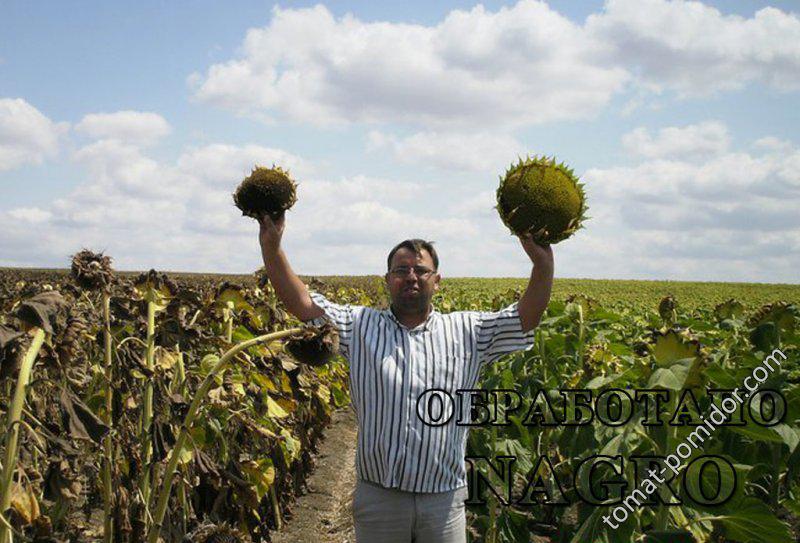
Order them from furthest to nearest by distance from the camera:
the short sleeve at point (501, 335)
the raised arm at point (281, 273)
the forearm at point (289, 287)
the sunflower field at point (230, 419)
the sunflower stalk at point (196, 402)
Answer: the short sleeve at point (501, 335) → the forearm at point (289, 287) → the raised arm at point (281, 273) → the sunflower field at point (230, 419) → the sunflower stalk at point (196, 402)

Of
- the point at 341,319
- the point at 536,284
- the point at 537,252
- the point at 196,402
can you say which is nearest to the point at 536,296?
the point at 536,284

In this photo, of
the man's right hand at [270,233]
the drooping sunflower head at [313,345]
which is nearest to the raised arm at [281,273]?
the man's right hand at [270,233]

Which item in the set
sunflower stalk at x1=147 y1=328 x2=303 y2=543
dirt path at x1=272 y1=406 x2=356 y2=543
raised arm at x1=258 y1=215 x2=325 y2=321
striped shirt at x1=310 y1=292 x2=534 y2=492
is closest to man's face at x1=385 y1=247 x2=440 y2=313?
striped shirt at x1=310 y1=292 x2=534 y2=492

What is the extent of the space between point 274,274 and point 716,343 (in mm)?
3826

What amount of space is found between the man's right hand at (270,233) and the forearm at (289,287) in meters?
0.06

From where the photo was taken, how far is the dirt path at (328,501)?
6164 millimetres

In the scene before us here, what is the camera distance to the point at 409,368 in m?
3.33

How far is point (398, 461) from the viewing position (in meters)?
3.22

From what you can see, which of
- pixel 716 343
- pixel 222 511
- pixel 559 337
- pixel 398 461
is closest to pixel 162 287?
pixel 222 511

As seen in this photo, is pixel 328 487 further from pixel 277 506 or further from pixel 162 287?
pixel 162 287

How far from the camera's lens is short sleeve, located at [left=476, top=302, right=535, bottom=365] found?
346 centimetres

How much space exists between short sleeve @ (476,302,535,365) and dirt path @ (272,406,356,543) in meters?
3.13

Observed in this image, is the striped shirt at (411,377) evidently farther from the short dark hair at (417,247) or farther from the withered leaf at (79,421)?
the withered leaf at (79,421)

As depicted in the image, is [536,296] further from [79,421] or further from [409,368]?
[79,421]
